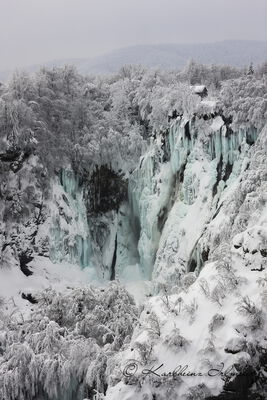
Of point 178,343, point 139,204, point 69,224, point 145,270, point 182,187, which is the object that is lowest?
point 145,270

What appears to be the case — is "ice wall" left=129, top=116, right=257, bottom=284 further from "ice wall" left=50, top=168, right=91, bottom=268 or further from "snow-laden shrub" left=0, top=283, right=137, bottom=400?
"snow-laden shrub" left=0, top=283, right=137, bottom=400

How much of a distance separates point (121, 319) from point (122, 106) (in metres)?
18.0

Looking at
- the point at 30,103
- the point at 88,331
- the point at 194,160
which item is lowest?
the point at 88,331

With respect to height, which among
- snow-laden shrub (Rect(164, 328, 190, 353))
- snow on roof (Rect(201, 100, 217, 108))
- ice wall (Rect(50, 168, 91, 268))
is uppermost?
snow on roof (Rect(201, 100, 217, 108))

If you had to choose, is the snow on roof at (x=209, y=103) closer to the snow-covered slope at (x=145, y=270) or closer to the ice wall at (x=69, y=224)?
the snow-covered slope at (x=145, y=270)

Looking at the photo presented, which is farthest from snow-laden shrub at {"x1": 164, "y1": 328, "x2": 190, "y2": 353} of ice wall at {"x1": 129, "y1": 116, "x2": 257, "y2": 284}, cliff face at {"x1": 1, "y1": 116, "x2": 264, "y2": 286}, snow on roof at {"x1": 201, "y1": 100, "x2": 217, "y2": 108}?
snow on roof at {"x1": 201, "y1": 100, "x2": 217, "y2": 108}

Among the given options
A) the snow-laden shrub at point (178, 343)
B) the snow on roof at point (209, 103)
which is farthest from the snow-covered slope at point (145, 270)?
the snow on roof at point (209, 103)

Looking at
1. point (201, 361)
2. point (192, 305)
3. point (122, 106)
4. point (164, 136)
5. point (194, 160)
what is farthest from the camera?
point (122, 106)

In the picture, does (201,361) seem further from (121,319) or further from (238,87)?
(238,87)

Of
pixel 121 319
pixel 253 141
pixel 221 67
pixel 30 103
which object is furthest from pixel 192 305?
pixel 221 67

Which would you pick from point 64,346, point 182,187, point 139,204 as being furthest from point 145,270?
point 64,346

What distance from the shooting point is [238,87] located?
23938 millimetres

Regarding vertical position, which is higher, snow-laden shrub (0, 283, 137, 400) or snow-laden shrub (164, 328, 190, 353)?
snow-laden shrub (164, 328, 190, 353)

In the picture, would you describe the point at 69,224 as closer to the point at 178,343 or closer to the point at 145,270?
the point at 145,270
